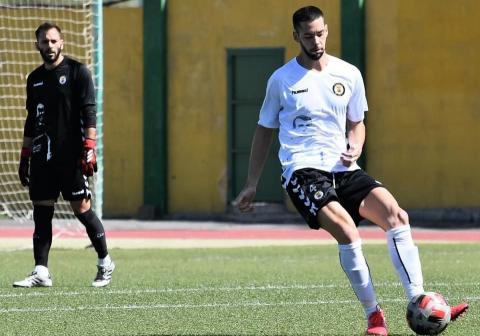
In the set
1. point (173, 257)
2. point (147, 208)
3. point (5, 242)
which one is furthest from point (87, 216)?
point (147, 208)

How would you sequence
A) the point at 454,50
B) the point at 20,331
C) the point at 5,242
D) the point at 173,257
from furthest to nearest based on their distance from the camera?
the point at 454,50
the point at 5,242
the point at 173,257
the point at 20,331

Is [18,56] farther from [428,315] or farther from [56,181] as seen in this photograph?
[428,315]

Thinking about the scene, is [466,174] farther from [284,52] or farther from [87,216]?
[87,216]

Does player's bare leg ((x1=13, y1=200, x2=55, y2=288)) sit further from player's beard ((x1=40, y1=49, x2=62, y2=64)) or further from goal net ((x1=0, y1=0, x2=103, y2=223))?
goal net ((x1=0, y1=0, x2=103, y2=223))

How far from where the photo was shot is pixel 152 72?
23.1 m

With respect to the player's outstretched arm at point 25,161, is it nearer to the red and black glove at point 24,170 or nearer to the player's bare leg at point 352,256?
the red and black glove at point 24,170

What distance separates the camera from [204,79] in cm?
2306

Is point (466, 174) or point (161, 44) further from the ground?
point (161, 44)

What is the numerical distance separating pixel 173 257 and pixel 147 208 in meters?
8.09

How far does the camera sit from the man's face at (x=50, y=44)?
10602 mm

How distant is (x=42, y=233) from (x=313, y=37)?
4.16 m

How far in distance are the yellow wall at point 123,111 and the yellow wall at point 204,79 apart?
0.60 metres

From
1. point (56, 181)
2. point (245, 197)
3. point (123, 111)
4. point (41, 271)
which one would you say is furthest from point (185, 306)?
point (123, 111)

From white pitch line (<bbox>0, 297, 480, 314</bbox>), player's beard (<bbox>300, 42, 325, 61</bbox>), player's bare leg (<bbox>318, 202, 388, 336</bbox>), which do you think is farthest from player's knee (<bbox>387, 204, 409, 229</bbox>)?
white pitch line (<bbox>0, 297, 480, 314</bbox>)
